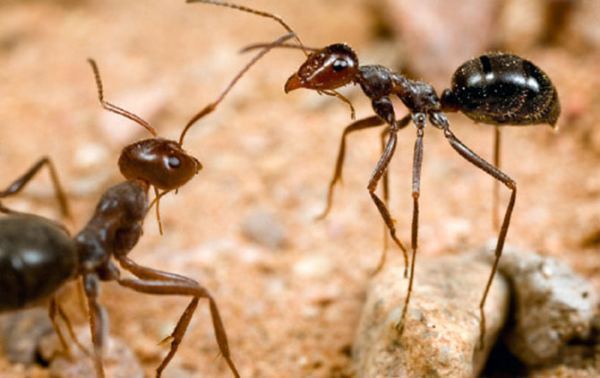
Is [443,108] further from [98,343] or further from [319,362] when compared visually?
[98,343]

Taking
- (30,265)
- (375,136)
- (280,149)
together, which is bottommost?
(30,265)

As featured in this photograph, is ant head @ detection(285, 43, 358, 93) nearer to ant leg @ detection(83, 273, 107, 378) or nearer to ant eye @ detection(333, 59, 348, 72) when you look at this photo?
ant eye @ detection(333, 59, 348, 72)

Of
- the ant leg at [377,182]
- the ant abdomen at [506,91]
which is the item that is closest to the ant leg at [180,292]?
the ant leg at [377,182]

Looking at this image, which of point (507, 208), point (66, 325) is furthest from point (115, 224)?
point (507, 208)

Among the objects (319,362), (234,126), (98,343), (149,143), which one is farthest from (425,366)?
(234,126)

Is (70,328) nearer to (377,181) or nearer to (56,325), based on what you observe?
(56,325)

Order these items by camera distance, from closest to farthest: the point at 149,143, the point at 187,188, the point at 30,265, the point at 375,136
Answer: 1. the point at 30,265
2. the point at 149,143
3. the point at 187,188
4. the point at 375,136

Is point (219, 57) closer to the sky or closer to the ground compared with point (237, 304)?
closer to the sky
